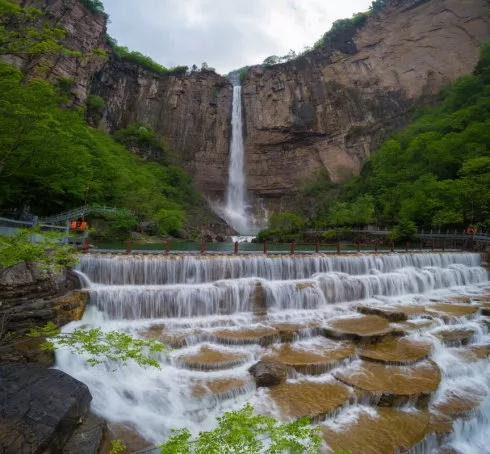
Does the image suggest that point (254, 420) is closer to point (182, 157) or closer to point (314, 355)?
point (314, 355)

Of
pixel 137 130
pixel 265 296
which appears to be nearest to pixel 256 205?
pixel 137 130

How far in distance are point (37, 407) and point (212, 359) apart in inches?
166

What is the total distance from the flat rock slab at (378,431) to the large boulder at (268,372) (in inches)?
64.9

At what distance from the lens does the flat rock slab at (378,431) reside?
602 cm

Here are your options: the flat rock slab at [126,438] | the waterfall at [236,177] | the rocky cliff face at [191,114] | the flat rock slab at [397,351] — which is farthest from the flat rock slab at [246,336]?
the rocky cliff face at [191,114]

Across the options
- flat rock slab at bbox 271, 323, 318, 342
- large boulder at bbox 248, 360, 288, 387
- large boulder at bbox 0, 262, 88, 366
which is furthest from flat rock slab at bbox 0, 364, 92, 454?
flat rock slab at bbox 271, 323, 318, 342

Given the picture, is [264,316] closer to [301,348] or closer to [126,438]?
[301,348]

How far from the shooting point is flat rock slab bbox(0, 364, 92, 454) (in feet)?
16.5

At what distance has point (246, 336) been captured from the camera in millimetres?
10398

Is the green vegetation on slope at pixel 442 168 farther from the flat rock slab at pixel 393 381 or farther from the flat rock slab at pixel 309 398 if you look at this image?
the flat rock slab at pixel 309 398

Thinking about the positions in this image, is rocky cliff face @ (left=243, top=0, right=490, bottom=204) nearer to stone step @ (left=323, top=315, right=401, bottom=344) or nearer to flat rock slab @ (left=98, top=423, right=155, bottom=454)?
stone step @ (left=323, top=315, right=401, bottom=344)

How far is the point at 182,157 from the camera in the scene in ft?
199

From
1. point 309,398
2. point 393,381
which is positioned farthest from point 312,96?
point 309,398

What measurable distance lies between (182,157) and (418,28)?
46.5 m
